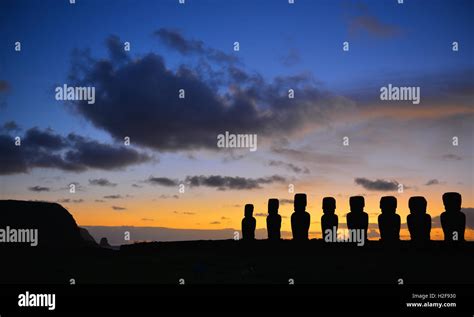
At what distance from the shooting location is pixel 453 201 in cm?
3172

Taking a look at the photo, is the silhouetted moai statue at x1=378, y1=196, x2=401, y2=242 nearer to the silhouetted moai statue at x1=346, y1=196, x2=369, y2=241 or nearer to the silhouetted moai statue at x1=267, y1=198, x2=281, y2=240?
the silhouetted moai statue at x1=346, y1=196, x2=369, y2=241

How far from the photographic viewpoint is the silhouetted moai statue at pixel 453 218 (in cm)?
3170

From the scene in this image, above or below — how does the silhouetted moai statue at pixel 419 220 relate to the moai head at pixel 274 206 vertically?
below

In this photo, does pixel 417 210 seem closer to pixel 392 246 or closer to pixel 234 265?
pixel 392 246

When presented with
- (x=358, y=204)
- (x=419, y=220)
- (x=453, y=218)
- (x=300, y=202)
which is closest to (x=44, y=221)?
(x=300, y=202)

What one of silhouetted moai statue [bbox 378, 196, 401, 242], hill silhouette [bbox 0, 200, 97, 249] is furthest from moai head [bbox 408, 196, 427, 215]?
hill silhouette [bbox 0, 200, 97, 249]

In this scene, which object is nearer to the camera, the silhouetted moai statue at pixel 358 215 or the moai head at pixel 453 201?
the moai head at pixel 453 201

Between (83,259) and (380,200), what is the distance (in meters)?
19.1

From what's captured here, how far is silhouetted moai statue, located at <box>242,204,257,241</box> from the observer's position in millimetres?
40531

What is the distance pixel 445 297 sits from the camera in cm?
1742

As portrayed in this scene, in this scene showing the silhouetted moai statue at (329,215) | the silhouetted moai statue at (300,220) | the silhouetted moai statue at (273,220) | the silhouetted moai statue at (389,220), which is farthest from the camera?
the silhouetted moai statue at (273,220)

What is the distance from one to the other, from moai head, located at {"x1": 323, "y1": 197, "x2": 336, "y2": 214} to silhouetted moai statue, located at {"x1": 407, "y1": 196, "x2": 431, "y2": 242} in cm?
426

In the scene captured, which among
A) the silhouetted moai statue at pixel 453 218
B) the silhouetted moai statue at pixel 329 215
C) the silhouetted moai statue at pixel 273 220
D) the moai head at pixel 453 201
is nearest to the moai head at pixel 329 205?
the silhouetted moai statue at pixel 329 215

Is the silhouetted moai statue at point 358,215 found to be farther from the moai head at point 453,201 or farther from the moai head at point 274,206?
the moai head at point 274,206
